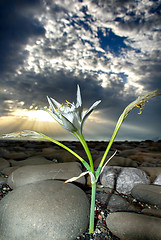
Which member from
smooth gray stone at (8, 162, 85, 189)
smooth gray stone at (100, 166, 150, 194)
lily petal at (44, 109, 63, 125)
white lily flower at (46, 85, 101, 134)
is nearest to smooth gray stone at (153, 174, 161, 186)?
smooth gray stone at (100, 166, 150, 194)

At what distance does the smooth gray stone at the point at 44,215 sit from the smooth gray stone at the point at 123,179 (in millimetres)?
1144

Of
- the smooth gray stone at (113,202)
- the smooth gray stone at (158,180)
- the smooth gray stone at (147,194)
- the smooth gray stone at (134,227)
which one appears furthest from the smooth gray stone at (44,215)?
the smooth gray stone at (158,180)

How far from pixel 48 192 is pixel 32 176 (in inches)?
34.1

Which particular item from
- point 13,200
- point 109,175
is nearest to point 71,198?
point 13,200

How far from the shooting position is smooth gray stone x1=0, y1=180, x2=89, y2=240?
1668mm

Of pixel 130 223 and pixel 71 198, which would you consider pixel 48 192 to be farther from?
pixel 130 223

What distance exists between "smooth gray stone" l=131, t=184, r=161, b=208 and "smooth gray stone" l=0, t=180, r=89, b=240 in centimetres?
A: 109

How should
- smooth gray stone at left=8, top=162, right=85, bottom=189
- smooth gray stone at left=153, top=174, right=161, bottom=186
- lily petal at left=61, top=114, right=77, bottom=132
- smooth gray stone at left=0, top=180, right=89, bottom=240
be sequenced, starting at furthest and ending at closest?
smooth gray stone at left=153, top=174, right=161, bottom=186 < smooth gray stone at left=8, top=162, right=85, bottom=189 < smooth gray stone at left=0, top=180, right=89, bottom=240 < lily petal at left=61, top=114, right=77, bottom=132

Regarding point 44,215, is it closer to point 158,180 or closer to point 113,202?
point 113,202

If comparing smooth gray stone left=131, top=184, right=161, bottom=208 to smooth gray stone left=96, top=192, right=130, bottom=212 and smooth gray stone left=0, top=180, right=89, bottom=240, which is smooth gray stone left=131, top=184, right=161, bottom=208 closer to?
smooth gray stone left=96, top=192, right=130, bottom=212

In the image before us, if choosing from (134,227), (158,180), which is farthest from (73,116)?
(158,180)

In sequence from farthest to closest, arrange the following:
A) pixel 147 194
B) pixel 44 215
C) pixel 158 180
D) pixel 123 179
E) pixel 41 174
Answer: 1. pixel 158 180
2. pixel 123 179
3. pixel 41 174
4. pixel 147 194
5. pixel 44 215

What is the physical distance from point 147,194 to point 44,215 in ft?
5.27

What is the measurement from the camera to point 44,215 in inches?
67.9
